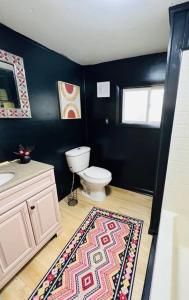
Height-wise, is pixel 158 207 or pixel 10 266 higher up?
pixel 158 207

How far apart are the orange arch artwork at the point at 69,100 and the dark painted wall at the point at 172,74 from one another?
133 cm

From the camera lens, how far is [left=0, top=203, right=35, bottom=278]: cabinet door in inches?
43.5

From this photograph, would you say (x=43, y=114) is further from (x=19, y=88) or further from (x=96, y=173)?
(x=96, y=173)

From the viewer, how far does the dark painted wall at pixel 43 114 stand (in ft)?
4.76

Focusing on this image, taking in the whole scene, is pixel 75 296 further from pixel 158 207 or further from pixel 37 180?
pixel 158 207

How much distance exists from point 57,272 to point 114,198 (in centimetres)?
126

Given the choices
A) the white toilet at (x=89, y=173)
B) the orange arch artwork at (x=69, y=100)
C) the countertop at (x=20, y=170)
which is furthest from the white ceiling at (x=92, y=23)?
the white toilet at (x=89, y=173)

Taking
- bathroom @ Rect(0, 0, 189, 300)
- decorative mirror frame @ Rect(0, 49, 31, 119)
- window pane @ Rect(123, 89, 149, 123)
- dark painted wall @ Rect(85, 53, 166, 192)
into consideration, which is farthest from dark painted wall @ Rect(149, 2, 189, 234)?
decorative mirror frame @ Rect(0, 49, 31, 119)

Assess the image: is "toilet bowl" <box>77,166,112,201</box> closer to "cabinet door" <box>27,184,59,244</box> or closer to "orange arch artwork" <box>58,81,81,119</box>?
"cabinet door" <box>27,184,59,244</box>

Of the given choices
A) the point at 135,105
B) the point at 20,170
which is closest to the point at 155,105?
the point at 135,105

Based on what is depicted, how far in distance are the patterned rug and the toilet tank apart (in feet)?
2.55

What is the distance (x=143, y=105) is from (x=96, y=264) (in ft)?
6.74

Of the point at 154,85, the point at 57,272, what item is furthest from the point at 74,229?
the point at 154,85

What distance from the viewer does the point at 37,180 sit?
1.31 metres
